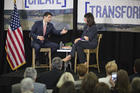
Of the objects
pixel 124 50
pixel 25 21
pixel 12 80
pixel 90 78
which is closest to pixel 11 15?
pixel 25 21

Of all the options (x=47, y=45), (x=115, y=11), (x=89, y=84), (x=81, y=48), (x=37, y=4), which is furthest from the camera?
(x=37, y=4)

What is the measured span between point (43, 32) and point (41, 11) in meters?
0.74

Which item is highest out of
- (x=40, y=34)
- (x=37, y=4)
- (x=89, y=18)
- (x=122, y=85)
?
(x=37, y=4)

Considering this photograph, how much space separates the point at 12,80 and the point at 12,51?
3.33 feet

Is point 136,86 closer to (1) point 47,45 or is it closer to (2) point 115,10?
(1) point 47,45

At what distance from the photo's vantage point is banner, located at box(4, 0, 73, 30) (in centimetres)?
783

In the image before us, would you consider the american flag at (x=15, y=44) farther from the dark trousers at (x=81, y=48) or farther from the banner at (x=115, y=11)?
the banner at (x=115, y=11)

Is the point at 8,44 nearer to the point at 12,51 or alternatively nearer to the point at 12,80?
the point at 12,51

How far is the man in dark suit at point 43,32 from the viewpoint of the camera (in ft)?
24.0

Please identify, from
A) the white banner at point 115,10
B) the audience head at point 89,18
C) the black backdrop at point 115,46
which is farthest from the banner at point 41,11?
the audience head at point 89,18

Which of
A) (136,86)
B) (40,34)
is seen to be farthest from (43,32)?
(136,86)

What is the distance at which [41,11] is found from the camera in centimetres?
800

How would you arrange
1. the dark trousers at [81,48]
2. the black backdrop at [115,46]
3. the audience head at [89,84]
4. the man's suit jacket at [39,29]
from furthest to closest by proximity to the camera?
the black backdrop at [115,46]
the man's suit jacket at [39,29]
the dark trousers at [81,48]
the audience head at [89,84]

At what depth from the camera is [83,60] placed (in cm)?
688
